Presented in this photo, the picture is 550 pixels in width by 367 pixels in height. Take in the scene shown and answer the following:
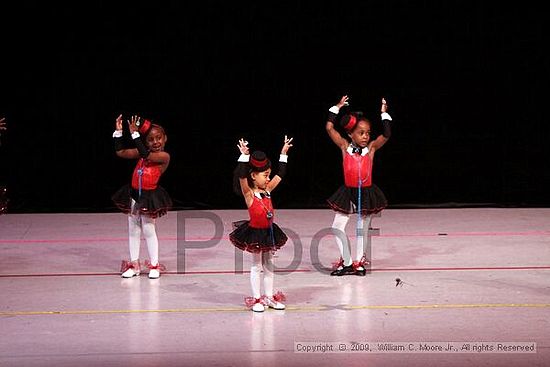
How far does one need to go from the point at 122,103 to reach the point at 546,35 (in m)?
4.40

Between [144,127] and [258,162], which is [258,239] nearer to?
[258,162]

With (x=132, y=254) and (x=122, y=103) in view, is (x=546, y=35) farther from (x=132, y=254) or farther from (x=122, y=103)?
(x=132, y=254)

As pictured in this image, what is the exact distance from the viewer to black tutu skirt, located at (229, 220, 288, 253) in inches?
220

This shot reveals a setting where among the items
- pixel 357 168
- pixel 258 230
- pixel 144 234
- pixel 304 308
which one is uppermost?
pixel 357 168

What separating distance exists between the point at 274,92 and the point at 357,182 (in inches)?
122

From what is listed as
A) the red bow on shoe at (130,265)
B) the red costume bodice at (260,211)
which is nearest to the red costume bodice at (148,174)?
the red bow on shoe at (130,265)

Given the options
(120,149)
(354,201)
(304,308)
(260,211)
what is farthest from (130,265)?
(354,201)

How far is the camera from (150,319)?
17.8 ft

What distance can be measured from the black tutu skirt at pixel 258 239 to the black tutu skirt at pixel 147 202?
93 centimetres

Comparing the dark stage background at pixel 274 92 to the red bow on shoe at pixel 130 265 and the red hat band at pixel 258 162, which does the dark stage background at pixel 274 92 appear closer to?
the red bow on shoe at pixel 130 265

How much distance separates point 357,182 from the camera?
21.5 feet

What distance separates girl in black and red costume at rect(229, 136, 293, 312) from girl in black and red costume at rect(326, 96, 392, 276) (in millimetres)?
931

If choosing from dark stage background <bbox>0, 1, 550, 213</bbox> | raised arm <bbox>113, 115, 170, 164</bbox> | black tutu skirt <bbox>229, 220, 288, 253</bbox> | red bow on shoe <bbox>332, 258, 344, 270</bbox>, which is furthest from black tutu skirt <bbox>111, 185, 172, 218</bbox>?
dark stage background <bbox>0, 1, 550, 213</bbox>

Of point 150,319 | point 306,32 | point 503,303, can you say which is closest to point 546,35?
point 306,32
